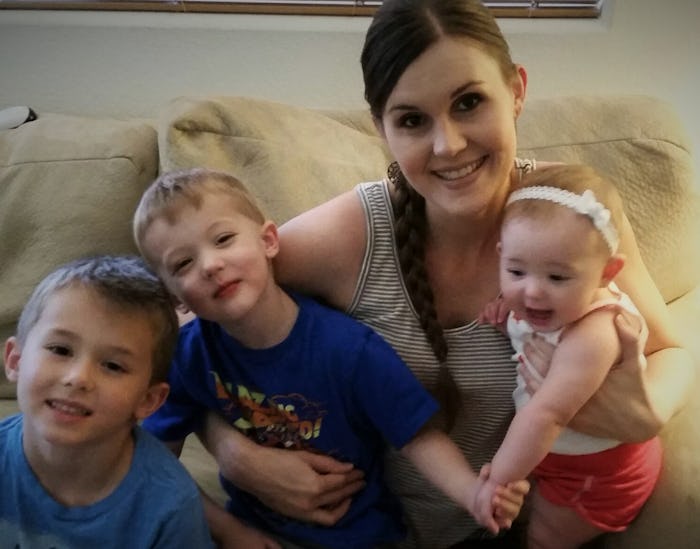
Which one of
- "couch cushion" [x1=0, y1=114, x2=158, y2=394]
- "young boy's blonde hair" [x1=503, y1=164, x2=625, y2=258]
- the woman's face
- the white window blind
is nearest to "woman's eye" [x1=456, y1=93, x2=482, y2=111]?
the woman's face

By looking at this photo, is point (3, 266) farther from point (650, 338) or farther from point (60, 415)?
point (650, 338)

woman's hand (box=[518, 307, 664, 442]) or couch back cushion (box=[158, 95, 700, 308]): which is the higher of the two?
couch back cushion (box=[158, 95, 700, 308])

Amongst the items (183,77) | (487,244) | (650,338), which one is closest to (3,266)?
(183,77)

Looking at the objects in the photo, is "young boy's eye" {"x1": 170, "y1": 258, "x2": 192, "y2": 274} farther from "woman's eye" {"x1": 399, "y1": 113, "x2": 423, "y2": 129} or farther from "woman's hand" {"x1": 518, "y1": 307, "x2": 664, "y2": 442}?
"woman's hand" {"x1": 518, "y1": 307, "x2": 664, "y2": 442}

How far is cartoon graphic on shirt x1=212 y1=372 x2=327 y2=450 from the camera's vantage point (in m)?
1.18

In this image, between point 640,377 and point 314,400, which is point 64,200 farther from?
point 640,377

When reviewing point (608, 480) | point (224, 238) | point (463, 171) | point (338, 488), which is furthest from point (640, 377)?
point (224, 238)

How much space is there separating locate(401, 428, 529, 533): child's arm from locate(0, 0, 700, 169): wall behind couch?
1030 mm

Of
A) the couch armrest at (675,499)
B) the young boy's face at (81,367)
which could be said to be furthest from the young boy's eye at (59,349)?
the couch armrest at (675,499)

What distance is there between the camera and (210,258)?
1041 mm

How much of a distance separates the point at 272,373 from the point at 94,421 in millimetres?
271

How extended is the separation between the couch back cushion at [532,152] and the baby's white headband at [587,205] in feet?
1.65

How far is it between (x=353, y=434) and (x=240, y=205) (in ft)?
1.34

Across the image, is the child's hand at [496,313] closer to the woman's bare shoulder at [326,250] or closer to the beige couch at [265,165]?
the woman's bare shoulder at [326,250]
